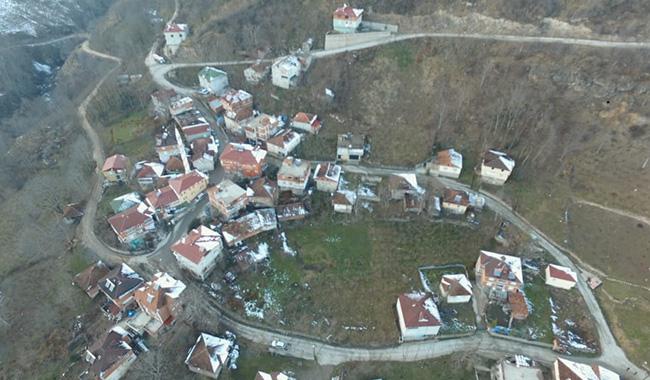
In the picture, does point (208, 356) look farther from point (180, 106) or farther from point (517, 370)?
point (180, 106)

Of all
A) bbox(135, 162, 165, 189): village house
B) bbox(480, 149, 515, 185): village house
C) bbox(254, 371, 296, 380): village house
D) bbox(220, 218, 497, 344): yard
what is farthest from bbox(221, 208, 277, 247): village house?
bbox(480, 149, 515, 185): village house

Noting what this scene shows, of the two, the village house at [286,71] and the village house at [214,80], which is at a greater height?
the village house at [286,71]

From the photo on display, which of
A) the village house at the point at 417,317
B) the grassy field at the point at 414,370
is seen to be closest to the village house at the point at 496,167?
the village house at the point at 417,317

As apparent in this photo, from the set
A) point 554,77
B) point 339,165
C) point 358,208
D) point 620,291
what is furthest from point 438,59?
point 620,291

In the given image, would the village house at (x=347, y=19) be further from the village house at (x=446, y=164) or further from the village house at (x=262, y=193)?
the village house at (x=262, y=193)

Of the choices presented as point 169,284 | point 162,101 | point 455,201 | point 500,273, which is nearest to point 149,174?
point 162,101
